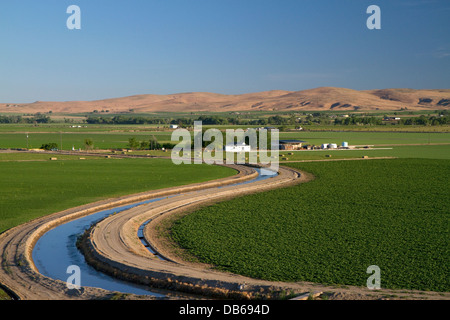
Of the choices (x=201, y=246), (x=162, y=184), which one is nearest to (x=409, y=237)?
(x=201, y=246)

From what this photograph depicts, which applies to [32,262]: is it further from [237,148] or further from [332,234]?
[237,148]

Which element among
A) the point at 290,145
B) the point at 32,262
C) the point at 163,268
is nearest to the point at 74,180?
the point at 32,262

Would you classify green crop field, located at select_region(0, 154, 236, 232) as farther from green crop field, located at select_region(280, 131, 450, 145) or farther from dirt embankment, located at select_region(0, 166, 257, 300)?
green crop field, located at select_region(280, 131, 450, 145)

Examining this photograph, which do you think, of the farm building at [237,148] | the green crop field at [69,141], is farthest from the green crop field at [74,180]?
the green crop field at [69,141]

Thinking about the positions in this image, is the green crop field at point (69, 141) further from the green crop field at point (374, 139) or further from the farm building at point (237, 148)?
the green crop field at point (374, 139)
